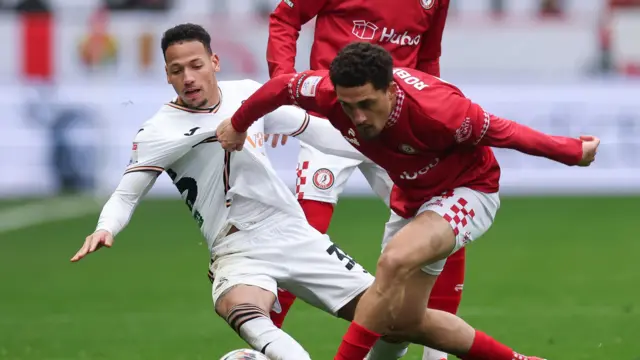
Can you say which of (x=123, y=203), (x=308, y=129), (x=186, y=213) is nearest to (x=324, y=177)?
(x=308, y=129)

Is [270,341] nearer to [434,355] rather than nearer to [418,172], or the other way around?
[418,172]

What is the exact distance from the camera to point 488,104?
1758cm

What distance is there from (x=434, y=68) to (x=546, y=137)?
1.84m

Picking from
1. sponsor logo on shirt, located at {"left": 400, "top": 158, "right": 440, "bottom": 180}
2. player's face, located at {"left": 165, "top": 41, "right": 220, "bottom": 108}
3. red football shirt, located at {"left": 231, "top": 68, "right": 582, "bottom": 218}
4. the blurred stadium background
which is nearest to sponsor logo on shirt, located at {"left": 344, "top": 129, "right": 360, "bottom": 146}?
red football shirt, located at {"left": 231, "top": 68, "right": 582, "bottom": 218}

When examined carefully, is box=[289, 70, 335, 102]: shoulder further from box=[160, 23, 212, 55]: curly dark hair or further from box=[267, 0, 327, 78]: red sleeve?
box=[267, 0, 327, 78]: red sleeve

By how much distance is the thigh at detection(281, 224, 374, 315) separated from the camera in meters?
6.65

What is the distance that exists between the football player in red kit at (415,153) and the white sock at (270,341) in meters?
0.23

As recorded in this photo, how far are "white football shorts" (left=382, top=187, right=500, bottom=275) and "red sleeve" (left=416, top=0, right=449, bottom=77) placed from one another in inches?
59.1

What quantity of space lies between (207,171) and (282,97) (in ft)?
2.16

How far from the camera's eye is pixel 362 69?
5.91m

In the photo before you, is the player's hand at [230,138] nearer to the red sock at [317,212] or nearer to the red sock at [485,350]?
the red sock at [317,212]

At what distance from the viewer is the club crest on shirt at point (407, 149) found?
6.18 meters

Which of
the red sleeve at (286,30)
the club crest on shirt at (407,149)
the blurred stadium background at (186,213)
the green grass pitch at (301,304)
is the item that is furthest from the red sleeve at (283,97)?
the blurred stadium background at (186,213)

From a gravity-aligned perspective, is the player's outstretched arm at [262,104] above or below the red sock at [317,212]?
above
